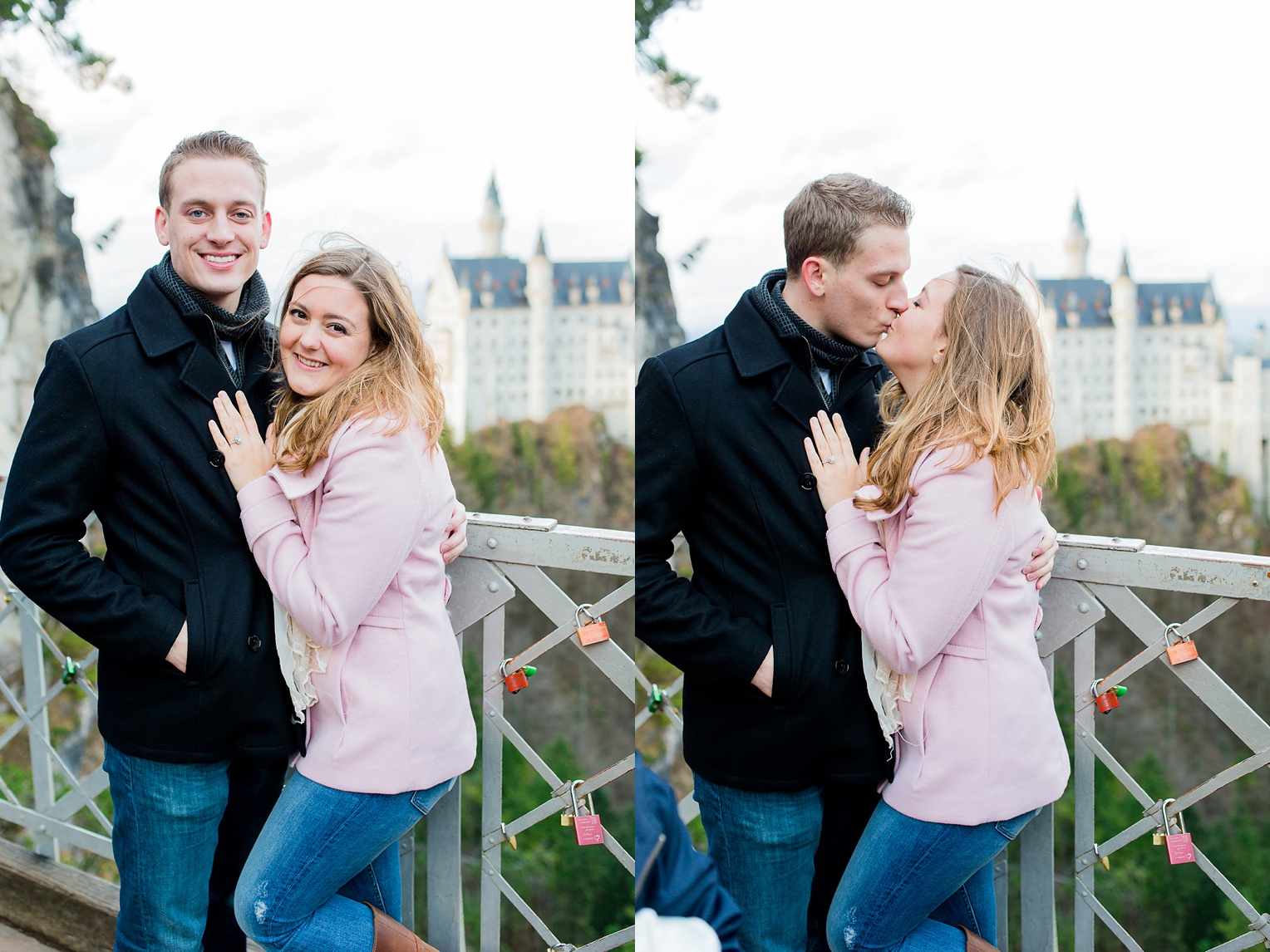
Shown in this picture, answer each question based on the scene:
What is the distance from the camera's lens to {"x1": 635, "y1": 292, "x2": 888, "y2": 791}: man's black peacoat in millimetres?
1309

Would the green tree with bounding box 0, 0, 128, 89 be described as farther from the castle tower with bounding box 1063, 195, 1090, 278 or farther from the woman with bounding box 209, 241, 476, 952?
the castle tower with bounding box 1063, 195, 1090, 278

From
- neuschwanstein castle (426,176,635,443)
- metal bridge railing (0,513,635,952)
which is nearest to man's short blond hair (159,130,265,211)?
metal bridge railing (0,513,635,952)

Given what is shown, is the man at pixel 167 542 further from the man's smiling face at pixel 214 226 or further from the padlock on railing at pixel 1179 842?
the padlock on railing at pixel 1179 842

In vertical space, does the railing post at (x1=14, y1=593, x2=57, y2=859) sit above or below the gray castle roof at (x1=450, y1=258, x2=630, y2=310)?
below

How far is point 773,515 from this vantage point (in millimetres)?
1310

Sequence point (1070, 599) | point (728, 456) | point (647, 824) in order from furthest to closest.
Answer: point (1070, 599)
point (728, 456)
point (647, 824)

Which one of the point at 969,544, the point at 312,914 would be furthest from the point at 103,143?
the point at 969,544

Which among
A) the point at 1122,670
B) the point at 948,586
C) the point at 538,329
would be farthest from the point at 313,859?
the point at 538,329

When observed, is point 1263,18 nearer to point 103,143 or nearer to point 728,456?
point 103,143

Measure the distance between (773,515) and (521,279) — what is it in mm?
8499

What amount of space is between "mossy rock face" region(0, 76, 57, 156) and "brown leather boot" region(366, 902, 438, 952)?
6.58 metres

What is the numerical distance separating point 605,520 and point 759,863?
26.0 ft

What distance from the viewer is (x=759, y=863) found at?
140cm

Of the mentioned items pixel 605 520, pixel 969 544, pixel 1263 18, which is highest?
pixel 1263 18
